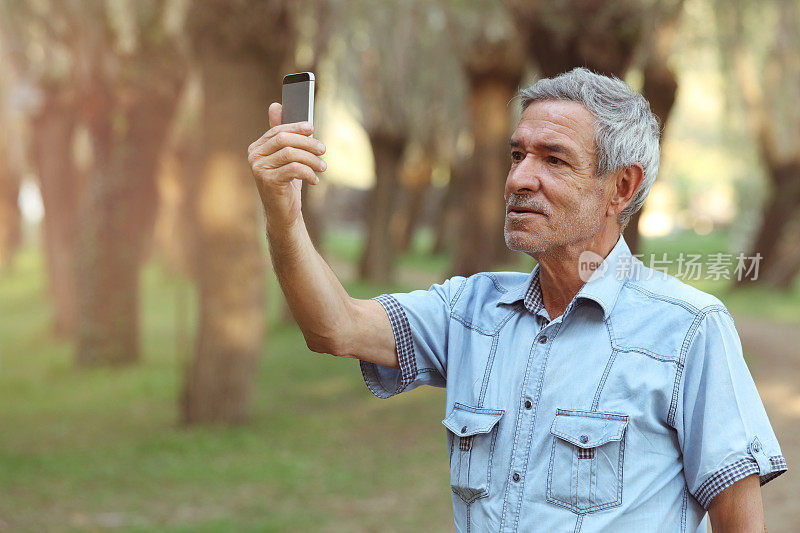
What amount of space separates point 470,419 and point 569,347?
0.93 feet

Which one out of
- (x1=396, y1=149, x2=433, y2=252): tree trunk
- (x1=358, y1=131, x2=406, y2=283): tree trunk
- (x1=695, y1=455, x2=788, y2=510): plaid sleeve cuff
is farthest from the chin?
(x1=396, y1=149, x2=433, y2=252): tree trunk

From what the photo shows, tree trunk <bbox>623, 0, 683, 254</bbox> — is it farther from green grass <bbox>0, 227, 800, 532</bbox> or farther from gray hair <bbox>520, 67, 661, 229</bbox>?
gray hair <bbox>520, 67, 661, 229</bbox>

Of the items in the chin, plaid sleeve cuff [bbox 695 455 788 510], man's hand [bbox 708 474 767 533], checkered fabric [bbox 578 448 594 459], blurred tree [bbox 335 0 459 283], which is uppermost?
blurred tree [bbox 335 0 459 283]

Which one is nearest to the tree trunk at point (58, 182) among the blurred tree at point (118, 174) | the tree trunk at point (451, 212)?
the blurred tree at point (118, 174)

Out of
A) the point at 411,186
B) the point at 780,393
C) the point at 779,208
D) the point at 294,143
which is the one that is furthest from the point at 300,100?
the point at 411,186

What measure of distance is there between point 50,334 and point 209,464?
27.6 feet

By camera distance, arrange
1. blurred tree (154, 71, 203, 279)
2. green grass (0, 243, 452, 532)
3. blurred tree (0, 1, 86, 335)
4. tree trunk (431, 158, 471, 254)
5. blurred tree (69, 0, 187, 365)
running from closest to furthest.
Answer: green grass (0, 243, 452, 532)
blurred tree (69, 0, 187, 365)
blurred tree (0, 1, 86, 335)
blurred tree (154, 71, 203, 279)
tree trunk (431, 158, 471, 254)

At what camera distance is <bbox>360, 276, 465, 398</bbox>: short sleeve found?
2.41m

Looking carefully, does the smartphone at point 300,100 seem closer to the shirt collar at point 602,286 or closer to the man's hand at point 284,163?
the man's hand at point 284,163

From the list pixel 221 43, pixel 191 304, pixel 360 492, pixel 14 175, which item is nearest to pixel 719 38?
pixel 221 43

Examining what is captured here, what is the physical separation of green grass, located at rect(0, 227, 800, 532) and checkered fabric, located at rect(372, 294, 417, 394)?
3745mm

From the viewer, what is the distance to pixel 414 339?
7.95ft

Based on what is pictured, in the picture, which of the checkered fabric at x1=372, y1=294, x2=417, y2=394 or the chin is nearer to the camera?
the chin

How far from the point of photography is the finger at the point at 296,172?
2002mm
